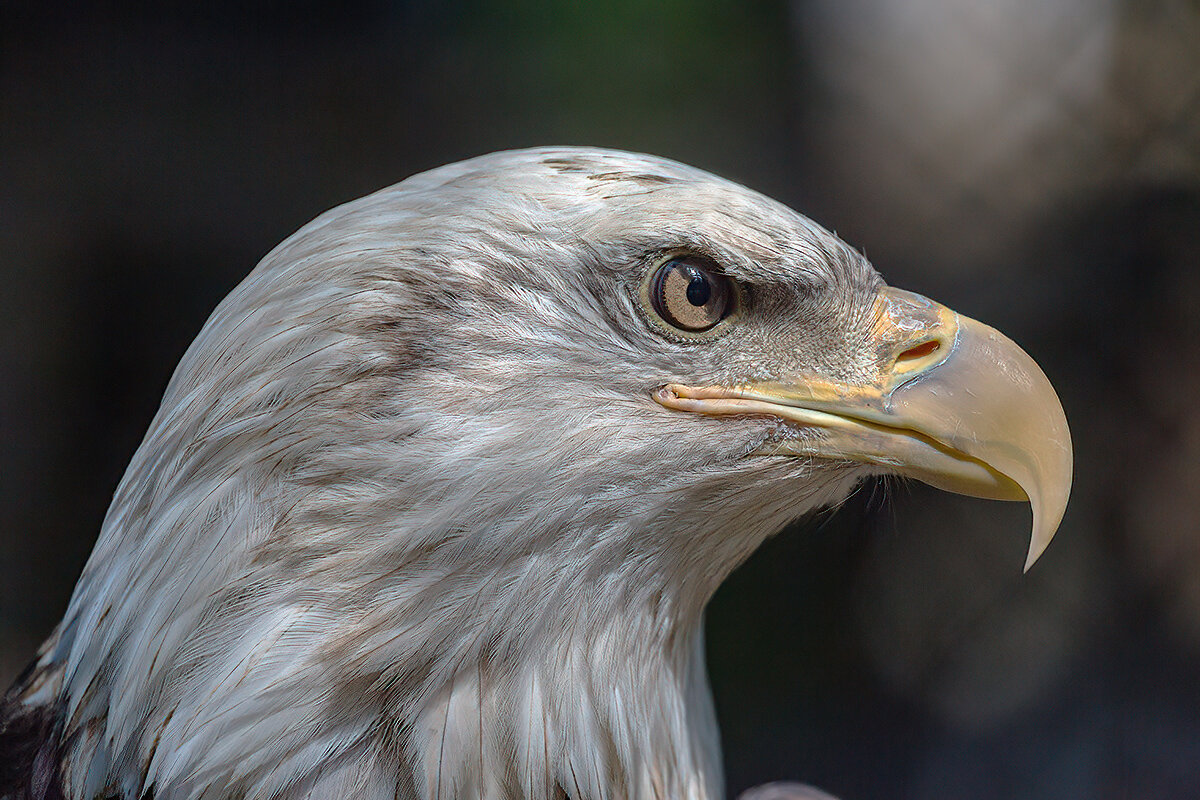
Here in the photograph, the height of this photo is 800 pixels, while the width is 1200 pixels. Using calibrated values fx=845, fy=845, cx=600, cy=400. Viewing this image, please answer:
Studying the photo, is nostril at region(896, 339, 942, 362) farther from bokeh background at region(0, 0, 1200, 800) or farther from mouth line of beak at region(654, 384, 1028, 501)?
bokeh background at region(0, 0, 1200, 800)

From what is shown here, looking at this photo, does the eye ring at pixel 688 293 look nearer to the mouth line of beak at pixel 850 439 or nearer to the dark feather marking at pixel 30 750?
the mouth line of beak at pixel 850 439

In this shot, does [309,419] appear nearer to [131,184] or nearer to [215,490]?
[215,490]

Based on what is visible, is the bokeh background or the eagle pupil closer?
the eagle pupil

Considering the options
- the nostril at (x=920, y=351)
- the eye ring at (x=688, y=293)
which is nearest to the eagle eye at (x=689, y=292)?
the eye ring at (x=688, y=293)

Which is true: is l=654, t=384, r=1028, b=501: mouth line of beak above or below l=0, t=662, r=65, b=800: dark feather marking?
above

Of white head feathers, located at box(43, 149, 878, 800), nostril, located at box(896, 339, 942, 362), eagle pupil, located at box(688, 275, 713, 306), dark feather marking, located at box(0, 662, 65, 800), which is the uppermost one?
eagle pupil, located at box(688, 275, 713, 306)

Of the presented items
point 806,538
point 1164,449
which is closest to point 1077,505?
point 1164,449

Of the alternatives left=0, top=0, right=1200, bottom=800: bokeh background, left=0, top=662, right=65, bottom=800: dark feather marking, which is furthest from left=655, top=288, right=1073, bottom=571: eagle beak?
left=0, top=0, right=1200, bottom=800: bokeh background

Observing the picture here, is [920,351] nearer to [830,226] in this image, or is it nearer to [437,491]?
[437,491]
